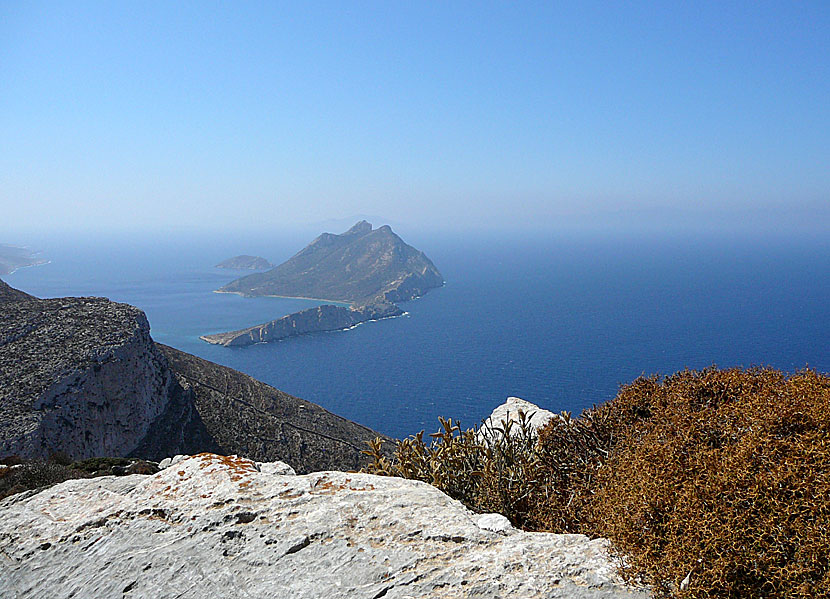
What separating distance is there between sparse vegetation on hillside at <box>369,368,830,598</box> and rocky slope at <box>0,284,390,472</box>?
2313 cm

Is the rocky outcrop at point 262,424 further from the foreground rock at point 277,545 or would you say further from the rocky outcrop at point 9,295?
the foreground rock at point 277,545

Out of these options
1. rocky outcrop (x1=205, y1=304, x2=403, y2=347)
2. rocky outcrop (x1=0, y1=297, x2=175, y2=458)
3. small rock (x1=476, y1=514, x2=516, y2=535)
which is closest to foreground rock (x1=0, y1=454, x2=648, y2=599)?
small rock (x1=476, y1=514, x2=516, y2=535)

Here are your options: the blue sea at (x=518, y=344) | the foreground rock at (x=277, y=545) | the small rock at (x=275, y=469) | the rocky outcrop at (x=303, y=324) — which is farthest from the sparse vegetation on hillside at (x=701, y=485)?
the rocky outcrop at (x=303, y=324)

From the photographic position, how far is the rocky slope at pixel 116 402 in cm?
2266

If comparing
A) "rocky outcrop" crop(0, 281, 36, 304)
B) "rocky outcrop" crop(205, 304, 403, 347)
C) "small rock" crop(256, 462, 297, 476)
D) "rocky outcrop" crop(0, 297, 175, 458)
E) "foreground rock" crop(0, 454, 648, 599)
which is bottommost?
"rocky outcrop" crop(205, 304, 403, 347)

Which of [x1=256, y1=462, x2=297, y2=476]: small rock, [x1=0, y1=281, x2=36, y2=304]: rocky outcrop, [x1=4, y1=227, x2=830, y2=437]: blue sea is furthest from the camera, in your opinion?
[x1=4, y1=227, x2=830, y2=437]: blue sea

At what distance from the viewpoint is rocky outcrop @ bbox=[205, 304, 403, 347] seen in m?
130

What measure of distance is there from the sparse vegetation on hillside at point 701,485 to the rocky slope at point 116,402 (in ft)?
75.9

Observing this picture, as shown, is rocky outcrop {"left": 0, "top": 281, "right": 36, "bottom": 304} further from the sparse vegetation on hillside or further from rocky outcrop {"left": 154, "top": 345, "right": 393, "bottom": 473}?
the sparse vegetation on hillside

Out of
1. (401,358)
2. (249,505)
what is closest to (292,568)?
(249,505)

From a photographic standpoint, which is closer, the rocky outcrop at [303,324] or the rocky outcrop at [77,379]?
the rocky outcrop at [77,379]

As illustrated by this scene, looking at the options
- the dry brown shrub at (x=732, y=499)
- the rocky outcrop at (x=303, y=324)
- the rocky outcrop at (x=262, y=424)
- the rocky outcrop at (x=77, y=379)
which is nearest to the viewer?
the dry brown shrub at (x=732, y=499)

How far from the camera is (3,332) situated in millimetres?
26062

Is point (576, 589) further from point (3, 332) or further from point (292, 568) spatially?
point (3, 332)
